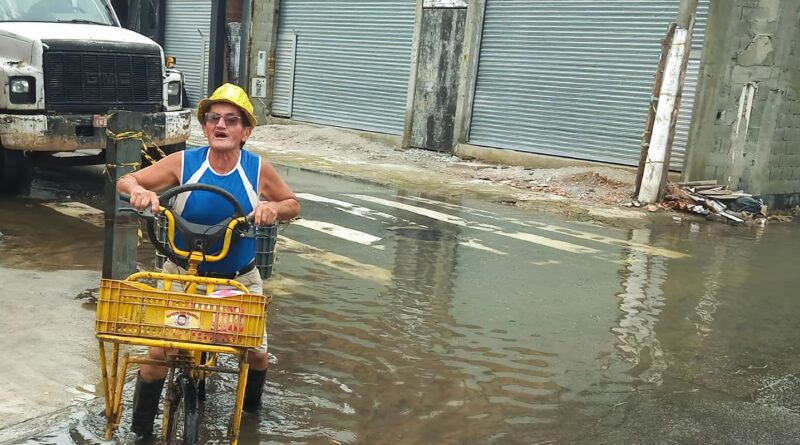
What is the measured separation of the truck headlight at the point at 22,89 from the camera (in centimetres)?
909

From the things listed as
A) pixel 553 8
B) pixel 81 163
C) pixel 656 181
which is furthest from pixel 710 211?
pixel 81 163

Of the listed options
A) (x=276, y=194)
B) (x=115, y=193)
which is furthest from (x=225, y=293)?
(x=115, y=193)

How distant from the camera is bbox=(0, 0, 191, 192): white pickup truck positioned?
9.18 m

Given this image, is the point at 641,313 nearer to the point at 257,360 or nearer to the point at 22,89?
the point at 257,360

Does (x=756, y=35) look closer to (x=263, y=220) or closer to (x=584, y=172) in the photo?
(x=584, y=172)

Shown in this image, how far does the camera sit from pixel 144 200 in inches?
142

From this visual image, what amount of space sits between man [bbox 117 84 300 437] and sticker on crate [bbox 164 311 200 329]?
1.58 ft

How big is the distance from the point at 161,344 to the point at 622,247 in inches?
291

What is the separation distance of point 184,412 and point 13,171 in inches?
283

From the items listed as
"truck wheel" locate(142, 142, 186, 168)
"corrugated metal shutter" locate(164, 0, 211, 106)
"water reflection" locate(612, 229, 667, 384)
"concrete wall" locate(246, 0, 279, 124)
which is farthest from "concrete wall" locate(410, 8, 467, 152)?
"water reflection" locate(612, 229, 667, 384)

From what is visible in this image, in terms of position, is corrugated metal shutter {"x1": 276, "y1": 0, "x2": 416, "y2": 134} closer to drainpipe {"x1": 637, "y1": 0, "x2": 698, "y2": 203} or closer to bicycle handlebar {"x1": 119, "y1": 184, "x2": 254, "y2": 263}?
drainpipe {"x1": 637, "y1": 0, "x2": 698, "y2": 203}

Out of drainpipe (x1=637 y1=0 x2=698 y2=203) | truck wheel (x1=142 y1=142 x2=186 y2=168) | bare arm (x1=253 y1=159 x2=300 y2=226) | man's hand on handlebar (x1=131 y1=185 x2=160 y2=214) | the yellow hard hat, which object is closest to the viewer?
man's hand on handlebar (x1=131 y1=185 x2=160 y2=214)

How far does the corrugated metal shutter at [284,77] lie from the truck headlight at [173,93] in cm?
1135

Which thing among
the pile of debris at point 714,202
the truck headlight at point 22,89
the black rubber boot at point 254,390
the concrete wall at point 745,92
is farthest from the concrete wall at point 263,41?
the black rubber boot at point 254,390
